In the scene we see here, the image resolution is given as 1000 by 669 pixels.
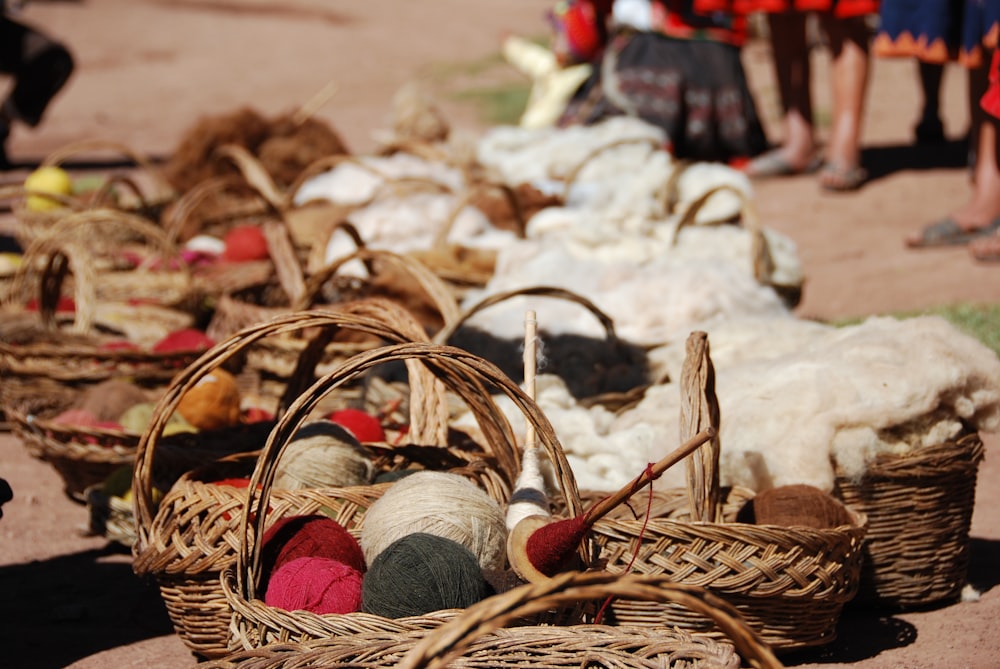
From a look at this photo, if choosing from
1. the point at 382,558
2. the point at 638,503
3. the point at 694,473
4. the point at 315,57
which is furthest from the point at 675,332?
the point at 315,57

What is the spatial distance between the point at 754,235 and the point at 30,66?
625 cm

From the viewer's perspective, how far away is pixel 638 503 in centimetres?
242

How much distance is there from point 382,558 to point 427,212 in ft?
8.88

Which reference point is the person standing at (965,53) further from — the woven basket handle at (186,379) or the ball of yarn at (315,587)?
the ball of yarn at (315,587)

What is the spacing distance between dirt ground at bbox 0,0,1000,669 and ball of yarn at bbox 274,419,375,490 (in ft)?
1.38

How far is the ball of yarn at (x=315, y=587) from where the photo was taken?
1.92 m

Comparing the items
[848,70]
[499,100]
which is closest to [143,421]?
[848,70]

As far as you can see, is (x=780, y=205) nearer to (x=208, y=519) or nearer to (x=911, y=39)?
(x=911, y=39)

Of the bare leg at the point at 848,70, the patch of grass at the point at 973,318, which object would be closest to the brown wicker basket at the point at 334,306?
the patch of grass at the point at 973,318

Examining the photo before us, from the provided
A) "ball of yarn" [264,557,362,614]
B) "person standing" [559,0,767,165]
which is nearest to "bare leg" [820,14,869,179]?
"person standing" [559,0,767,165]

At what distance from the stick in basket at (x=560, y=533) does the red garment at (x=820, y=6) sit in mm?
4855

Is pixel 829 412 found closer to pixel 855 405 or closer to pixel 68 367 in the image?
pixel 855 405

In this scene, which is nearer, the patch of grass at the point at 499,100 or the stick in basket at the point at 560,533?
the stick in basket at the point at 560,533

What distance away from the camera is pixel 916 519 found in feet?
7.95
